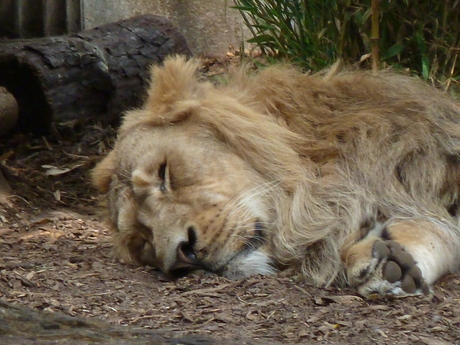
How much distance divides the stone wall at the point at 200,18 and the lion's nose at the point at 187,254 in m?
4.19

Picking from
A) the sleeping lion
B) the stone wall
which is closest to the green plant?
the sleeping lion

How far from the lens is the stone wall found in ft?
24.4

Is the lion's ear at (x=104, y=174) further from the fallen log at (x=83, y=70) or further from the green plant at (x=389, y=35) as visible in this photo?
the fallen log at (x=83, y=70)

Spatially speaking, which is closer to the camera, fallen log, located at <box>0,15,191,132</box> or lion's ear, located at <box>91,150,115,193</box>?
lion's ear, located at <box>91,150,115,193</box>

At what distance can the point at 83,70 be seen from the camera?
19.1 feet

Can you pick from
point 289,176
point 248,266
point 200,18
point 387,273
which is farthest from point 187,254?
point 200,18

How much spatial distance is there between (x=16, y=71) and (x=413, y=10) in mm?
2571

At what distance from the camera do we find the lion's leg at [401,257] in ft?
10.3

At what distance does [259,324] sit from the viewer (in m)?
2.92

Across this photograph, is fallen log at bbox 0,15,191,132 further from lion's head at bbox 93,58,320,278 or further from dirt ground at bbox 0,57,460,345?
lion's head at bbox 93,58,320,278

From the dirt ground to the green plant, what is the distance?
5.67 feet

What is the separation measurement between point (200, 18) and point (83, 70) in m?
2.12

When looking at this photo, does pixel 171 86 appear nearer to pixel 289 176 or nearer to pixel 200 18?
pixel 289 176

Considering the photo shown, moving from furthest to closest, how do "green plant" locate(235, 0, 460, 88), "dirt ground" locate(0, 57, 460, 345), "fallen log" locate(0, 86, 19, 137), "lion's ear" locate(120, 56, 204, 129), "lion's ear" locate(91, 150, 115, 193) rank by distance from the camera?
1. "fallen log" locate(0, 86, 19, 137)
2. "green plant" locate(235, 0, 460, 88)
3. "lion's ear" locate(91, 150, 115, 193)
4. "lion's ear" locate(120, 56, 204, 129)
5. "dirt ground" locate(0, 57, 460, 345)
